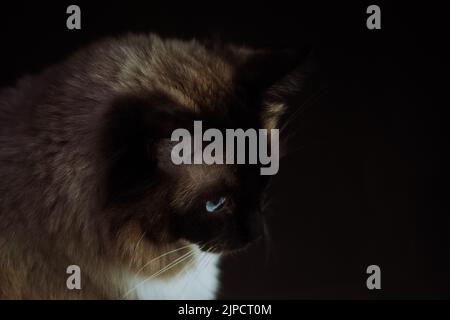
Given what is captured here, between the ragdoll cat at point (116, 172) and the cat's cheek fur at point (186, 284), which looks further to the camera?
the cat's cheek fur at point (186, 284)

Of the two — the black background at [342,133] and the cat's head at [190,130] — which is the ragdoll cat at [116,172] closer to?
the cat's head at [190,130]

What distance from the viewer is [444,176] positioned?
1307 mm

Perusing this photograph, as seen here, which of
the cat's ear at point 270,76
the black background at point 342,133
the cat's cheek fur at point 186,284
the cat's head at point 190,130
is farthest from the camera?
the black background at point 342,133

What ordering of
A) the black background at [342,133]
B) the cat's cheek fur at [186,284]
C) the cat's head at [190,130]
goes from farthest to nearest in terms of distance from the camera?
the black background at [342,133]
the cat's cheek fur at [186,284]
the cat's head at [190,130]

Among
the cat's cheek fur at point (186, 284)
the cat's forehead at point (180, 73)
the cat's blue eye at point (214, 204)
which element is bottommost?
the cat's cheek fur at point (186, 284)

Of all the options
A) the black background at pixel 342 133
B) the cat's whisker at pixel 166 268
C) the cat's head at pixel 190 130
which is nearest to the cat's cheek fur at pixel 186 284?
the cat's whisker at pixel 166 268

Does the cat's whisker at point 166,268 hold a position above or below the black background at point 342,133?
below

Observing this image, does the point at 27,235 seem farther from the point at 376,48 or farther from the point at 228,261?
the point at 376,48

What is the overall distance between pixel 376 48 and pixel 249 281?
72cm

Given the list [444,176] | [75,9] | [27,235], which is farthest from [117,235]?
[444,176]

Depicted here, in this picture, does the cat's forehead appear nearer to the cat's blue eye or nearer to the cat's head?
the cat's head

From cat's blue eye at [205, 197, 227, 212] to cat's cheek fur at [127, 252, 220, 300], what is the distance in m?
0.13

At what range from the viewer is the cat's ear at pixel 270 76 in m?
0.93

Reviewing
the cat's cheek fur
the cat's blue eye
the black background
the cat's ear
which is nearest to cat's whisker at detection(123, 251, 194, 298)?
the cat's cheek fur
